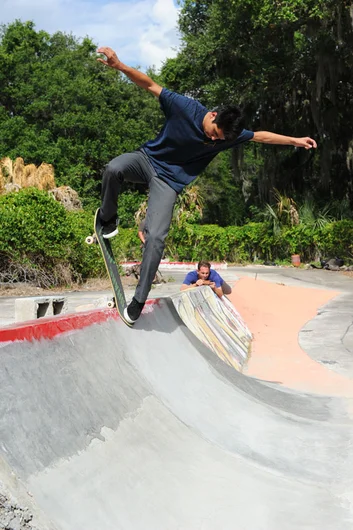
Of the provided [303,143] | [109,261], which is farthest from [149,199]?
[303,143]

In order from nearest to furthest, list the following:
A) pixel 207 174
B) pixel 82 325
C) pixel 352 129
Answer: pixel 82 325 < pixel 352 129 < pixel 207 174

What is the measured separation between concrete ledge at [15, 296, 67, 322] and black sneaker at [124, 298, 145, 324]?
2.49m

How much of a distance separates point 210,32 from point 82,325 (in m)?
30.5

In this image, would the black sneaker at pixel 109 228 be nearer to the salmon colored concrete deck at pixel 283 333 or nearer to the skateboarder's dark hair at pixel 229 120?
the skateboarder's dark hair at pixel 229 120

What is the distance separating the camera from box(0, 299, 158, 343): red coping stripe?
280cm

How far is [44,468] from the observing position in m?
2.46

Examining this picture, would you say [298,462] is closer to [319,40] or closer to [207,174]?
[319,40]

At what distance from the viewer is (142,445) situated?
10.3ft

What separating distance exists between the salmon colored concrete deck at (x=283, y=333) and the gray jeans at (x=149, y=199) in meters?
2.75

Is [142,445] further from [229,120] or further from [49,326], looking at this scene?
[229,120]

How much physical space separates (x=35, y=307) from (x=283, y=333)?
514 centimetres

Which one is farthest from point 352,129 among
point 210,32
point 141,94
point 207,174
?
point 141,94

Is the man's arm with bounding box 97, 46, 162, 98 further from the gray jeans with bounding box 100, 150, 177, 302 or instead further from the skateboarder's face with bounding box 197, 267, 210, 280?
the skateboarder's face with bounding box 197, 267, 210, 280

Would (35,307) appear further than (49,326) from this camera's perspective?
Yes
